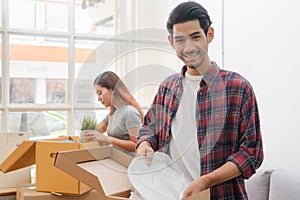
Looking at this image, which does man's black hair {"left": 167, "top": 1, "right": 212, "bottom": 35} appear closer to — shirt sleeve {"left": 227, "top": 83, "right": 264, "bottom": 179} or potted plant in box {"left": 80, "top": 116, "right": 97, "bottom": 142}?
shirt sleeve {"left": 227, "top": 83, "right": 264, "bottom": 179}

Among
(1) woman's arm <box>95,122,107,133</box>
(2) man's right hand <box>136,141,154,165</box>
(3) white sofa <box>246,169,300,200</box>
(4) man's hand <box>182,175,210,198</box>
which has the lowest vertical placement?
(3) white sofa <box>246,169,300,200</box>

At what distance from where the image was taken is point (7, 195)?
1991 mm

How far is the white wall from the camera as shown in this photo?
193 cm

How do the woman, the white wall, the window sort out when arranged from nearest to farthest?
the woman < the white wall < the window

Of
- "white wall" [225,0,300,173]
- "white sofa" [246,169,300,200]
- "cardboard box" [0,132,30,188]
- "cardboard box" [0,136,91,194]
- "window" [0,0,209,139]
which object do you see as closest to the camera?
"cardboard box" [0,136,91,194]

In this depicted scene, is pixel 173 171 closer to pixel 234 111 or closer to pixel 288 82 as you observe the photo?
pixel 234 111

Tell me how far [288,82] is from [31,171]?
5.07ft

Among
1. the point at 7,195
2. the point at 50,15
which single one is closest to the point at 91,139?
the point at 7,195

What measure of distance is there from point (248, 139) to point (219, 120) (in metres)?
0.09

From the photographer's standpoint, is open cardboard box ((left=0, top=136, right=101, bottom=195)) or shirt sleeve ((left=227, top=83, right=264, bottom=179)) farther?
open cardboard box ((left=0, top=136, right=101, bottom=195))

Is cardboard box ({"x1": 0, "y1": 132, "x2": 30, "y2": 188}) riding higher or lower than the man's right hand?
lower

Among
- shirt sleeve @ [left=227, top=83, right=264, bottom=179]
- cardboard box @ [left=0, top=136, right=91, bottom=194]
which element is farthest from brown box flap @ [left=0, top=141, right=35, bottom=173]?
shirt sleeve @ [left=227, top=83, right=264, bottom=179]

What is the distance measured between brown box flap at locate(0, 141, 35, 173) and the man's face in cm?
95

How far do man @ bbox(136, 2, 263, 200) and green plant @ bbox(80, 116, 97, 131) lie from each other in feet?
0.50
